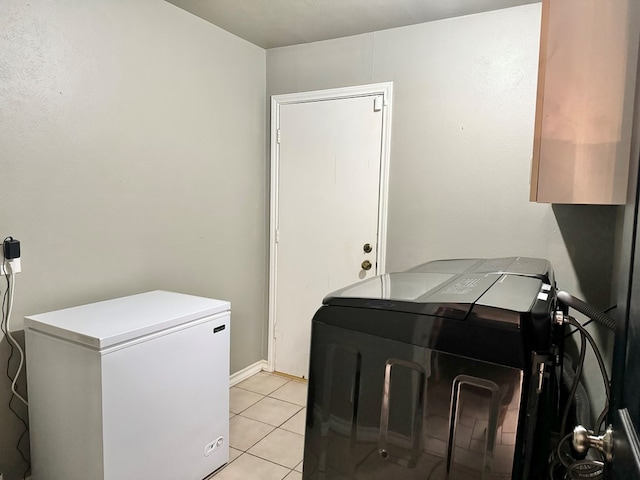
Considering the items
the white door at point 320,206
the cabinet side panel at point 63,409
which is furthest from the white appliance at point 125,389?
the white door at point 320,206

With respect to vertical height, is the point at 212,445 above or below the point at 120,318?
below

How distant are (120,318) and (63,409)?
15.5 inches

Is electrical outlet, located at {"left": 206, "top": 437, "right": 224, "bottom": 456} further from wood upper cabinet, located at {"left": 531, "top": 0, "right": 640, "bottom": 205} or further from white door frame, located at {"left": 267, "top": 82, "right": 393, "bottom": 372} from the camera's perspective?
wood upper cabinet, located at {"left": 531, "top": 0, "right": 640, "bottom": 205}

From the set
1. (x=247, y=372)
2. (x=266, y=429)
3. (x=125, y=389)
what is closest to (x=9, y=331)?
(x=125, y=389)

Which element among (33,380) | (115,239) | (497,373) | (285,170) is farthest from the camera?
(285,170)

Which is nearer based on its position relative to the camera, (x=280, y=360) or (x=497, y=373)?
(x=497, y=373)

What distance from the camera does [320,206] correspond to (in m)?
3.01

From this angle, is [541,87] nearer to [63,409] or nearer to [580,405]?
[580,405]

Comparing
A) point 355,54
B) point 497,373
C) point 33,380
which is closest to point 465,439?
point 497,373

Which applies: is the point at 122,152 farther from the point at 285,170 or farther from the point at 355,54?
the point at 355,54

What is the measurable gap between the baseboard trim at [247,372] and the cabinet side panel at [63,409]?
138cm

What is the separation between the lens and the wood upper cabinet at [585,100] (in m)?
1.10

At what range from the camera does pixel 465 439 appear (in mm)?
854

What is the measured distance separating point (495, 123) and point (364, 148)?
813 mm
